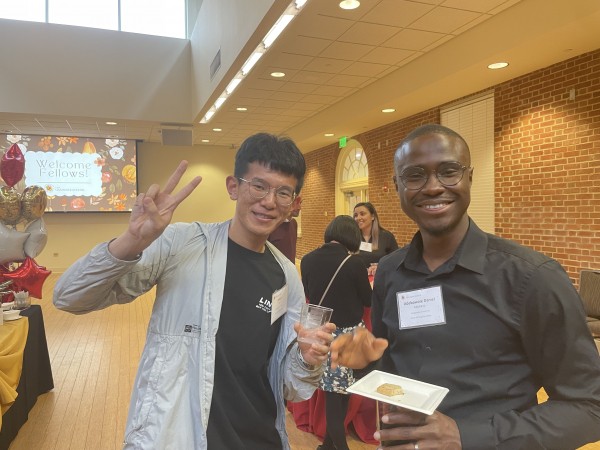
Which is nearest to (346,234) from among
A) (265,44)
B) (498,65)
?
(265,44)

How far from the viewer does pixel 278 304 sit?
139 centimetres

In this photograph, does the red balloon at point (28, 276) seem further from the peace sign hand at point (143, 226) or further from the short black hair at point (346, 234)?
the peace sign hand at point (143, 226)

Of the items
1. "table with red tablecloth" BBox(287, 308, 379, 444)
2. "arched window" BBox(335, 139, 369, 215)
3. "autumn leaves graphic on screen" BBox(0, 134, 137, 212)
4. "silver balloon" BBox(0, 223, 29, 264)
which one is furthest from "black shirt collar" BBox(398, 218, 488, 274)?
"autumn leaves graphic on screen" BBox(0, 134, 137, 212)

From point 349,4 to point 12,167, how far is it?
11.2 ft

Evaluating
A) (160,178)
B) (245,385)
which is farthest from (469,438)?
(160,178)

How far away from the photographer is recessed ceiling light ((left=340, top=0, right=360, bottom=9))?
13.8 ft

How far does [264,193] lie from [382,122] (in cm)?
749

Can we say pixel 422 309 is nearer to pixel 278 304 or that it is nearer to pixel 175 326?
pixel 278 304

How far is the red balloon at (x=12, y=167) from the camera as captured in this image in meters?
3.31

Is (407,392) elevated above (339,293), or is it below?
above

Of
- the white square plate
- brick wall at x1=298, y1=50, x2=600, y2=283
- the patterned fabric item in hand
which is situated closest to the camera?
the white square plate

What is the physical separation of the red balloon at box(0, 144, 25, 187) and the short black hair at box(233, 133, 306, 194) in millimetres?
2818

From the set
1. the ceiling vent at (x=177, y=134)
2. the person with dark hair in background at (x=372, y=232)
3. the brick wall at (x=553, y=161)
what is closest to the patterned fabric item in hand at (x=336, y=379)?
the person with dark hair in background at (x=372, y=232)

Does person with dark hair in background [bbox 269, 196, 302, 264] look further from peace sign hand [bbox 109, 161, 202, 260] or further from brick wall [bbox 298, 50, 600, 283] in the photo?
peace sign hand [bbox 109, 161, 202, 260]
